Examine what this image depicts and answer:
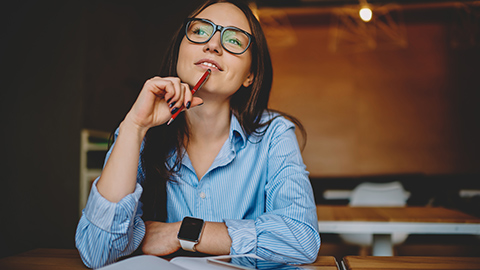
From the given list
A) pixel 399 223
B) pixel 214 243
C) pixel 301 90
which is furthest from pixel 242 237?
pixel 301 90

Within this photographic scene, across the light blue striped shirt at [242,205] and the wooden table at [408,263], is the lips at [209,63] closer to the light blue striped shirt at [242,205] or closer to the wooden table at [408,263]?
the light blue striped shirt at [242,205]

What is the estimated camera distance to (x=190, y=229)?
0.98 meters

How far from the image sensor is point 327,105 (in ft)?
19.8

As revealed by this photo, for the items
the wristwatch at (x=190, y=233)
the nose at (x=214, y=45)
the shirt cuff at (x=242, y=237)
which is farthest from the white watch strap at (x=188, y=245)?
the nose at (x=214, y=45)

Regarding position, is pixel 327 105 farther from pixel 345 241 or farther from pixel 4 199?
pixel 4 199

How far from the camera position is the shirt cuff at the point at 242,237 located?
0.95 m

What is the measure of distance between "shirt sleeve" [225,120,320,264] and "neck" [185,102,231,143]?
0.97ft

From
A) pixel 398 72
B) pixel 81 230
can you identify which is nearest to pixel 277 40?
pixel 398 72

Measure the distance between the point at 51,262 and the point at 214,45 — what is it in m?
0.80

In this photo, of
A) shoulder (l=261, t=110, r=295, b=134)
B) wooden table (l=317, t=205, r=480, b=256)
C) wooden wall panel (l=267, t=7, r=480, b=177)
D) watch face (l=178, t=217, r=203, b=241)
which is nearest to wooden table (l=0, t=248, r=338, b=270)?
watch face (l=178, t=217, r=203, b=241)

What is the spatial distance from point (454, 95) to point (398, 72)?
92 cm

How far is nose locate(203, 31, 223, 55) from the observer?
1.22 m

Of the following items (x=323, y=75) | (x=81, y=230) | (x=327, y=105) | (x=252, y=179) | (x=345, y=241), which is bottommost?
(x=345, y=241)

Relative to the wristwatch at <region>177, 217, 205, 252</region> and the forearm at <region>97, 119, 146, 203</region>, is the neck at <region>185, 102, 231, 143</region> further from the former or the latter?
the wristwatch at <region>177, 217, 205, 252</region>
